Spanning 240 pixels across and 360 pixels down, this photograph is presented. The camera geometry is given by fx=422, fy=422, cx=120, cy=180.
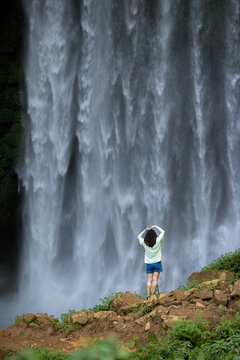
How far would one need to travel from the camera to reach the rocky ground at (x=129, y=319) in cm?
579

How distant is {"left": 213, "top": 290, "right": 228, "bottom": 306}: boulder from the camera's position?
5953 mm

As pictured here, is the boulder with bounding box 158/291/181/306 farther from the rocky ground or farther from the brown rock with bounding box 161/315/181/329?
the brown rock with bounding box 161/315/181/329

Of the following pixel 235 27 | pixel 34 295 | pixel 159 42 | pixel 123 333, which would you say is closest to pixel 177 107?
pixel 159 42

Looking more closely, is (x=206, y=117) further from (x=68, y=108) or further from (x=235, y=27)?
(x=68, y=108)

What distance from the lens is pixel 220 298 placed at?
236 inches

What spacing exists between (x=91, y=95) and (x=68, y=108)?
3.62 feet

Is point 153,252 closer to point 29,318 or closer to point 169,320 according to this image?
point 169,320

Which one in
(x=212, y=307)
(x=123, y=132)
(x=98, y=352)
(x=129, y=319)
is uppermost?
(x=123, y=132)

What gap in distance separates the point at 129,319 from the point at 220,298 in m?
1.44

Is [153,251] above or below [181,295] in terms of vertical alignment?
above

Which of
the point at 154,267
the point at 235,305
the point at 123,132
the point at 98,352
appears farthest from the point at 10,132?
the point at 98,352

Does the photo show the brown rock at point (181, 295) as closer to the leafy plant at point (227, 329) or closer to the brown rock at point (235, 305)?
the brown rock at point (235, 305)

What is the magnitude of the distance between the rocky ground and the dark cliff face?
1126cm

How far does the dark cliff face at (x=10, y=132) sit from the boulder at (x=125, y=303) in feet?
37.0
